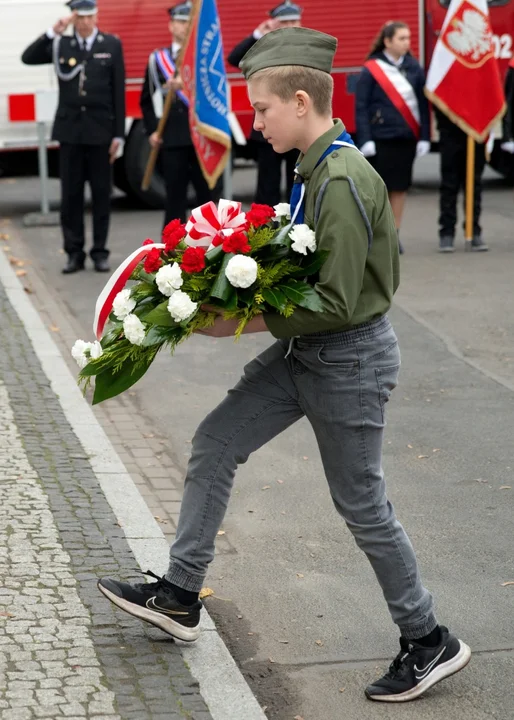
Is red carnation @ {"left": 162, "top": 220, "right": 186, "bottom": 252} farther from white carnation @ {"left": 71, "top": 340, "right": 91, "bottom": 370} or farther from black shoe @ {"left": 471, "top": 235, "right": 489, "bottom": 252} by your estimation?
black shoe @ {"left": 471, "top": 235, "right": 489, "bottom": 252}

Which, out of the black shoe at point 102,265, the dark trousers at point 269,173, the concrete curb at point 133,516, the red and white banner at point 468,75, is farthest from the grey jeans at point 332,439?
the dark trousers at point 269,173

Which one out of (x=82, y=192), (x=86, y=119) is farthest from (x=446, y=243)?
(x=86, y=119)

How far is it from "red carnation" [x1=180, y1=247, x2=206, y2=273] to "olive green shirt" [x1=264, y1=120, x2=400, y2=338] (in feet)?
0.80

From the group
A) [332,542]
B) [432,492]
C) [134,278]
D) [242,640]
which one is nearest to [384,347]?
[134,278]

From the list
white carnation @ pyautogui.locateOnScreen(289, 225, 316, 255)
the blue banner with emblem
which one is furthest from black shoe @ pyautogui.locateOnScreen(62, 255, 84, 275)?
white carnation @ pyautogui.locateOnScreen(289, 225, 316, 255)

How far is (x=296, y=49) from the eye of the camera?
3527 millimetres

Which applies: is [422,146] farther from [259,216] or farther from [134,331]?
[134,331]

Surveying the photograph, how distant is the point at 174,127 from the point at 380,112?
1.88 metres

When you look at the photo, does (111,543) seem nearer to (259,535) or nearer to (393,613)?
(259,535)

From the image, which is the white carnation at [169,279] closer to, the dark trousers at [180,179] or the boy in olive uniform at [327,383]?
the boy in olive uniform at [327,383]

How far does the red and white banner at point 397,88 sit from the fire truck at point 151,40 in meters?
3.27

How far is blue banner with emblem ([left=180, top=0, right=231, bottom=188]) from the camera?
1143 centimetres

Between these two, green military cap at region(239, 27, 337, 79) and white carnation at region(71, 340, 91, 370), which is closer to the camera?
green military cap at region(239, 27, 337, 79)

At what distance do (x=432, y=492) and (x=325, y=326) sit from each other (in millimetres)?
2454
